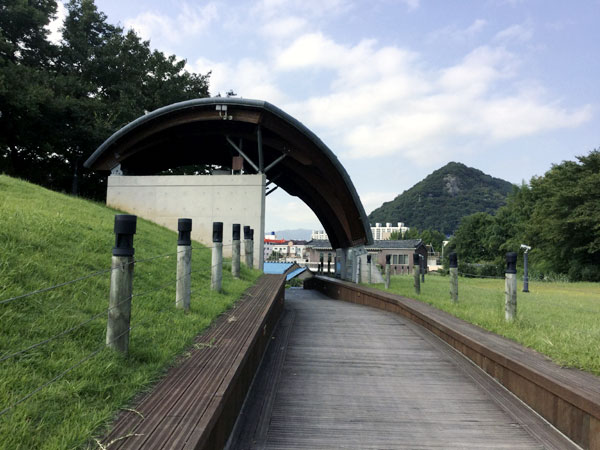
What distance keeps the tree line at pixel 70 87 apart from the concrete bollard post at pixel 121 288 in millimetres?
18140

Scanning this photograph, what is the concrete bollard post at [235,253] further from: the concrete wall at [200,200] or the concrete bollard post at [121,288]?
the concrete wall at [200,200]

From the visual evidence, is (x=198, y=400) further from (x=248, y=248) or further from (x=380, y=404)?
(x=248, y=248)

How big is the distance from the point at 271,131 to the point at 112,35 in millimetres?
18287

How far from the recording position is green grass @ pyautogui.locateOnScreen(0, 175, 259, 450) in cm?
204

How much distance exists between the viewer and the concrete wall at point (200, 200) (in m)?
14.7

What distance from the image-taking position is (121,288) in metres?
3.01

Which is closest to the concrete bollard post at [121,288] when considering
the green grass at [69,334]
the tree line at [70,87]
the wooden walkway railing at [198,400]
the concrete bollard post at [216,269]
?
the green grass at [69,334]

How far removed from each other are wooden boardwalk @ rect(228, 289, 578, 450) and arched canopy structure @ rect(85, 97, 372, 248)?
10.6 meters

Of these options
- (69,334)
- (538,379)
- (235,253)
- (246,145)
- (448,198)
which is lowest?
(538,379)

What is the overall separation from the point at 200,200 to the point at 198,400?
13.2 metres

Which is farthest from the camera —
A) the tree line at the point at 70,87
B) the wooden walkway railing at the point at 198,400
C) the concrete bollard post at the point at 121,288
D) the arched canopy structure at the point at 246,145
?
the tree line at the point at 70,87

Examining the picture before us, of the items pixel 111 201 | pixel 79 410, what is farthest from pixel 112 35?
pixel 79 410

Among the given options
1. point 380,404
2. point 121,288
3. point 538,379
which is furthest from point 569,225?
point 121,288

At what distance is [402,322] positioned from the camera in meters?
7.66
